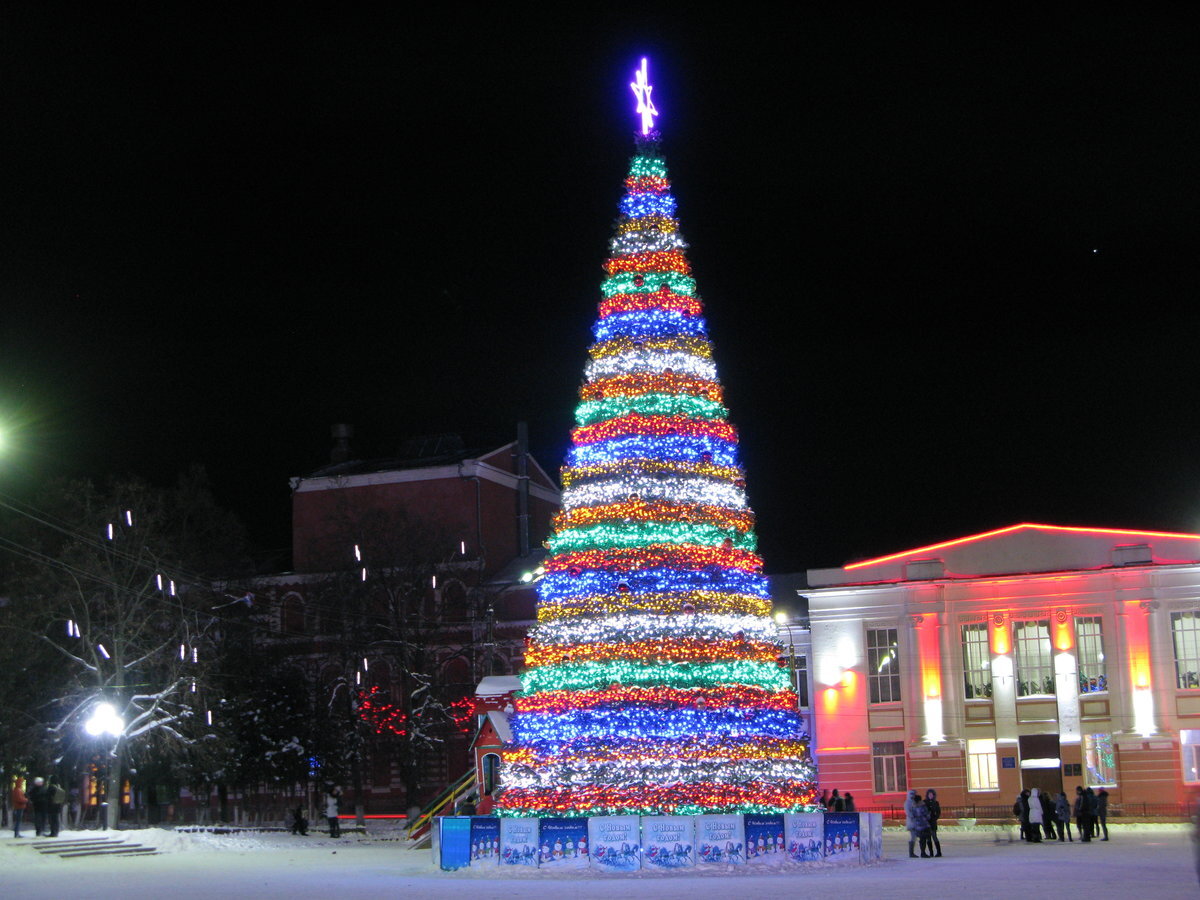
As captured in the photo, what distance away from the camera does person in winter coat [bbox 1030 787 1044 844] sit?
34.0 meters

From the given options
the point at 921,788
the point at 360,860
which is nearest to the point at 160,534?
the point at 360,860

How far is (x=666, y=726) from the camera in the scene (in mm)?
26969

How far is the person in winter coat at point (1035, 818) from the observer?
33969 millimetres

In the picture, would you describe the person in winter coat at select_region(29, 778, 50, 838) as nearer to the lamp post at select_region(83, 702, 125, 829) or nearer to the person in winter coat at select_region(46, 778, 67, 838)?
the person in winter coat at select_region(46, 778, 67, 838)

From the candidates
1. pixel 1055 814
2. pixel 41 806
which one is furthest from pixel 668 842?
pixel 41 806

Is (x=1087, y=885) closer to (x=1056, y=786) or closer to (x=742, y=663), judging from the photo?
(x=742, y=663)

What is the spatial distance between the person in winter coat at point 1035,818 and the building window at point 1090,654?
50.3 feet

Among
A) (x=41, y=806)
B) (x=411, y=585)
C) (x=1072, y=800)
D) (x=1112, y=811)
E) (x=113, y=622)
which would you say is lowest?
(x=1112, y=811)

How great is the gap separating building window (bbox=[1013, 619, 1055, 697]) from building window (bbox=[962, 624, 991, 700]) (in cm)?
102

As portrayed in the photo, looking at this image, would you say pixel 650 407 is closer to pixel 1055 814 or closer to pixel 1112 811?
pixel 1055 814

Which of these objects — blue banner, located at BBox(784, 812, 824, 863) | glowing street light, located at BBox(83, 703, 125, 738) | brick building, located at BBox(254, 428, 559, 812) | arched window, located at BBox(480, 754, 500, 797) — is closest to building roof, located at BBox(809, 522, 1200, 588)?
brick building, located at BBox(254, 428, 559, 812)

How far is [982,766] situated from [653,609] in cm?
2571

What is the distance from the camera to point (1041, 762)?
159 ft

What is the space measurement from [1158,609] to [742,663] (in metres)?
25.8
